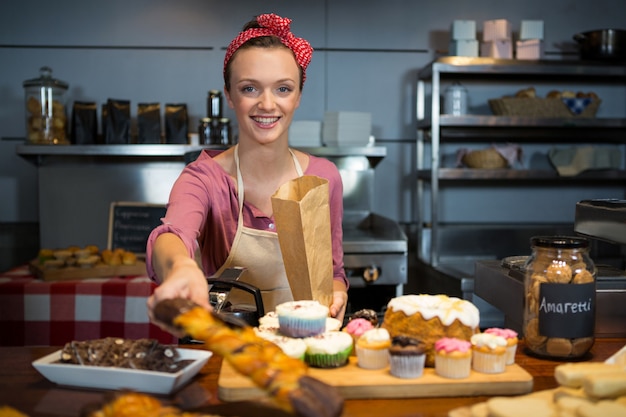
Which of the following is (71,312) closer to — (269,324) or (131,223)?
(131,223)

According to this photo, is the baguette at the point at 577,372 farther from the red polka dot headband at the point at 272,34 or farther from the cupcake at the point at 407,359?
the red polka dot headband at the point at 272,34

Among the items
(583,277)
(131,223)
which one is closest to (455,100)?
(131,223)

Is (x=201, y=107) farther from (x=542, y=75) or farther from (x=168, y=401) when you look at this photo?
(x=168, y=401)

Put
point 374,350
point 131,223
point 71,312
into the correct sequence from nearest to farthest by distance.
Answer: point 374,350
point 71,312
point 131,223

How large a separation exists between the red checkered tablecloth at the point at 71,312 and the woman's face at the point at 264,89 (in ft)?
3.61

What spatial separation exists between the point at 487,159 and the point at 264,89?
228 cm

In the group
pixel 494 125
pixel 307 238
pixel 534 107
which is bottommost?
pixel 307 238

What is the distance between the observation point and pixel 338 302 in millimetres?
1774

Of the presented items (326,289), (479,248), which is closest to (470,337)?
(326,289)

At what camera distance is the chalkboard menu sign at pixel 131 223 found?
3371 mm

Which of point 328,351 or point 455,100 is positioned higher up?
point 455,100

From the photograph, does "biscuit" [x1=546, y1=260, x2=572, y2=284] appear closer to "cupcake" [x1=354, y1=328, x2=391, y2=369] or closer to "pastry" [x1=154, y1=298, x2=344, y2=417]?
"cupcake" [x1=354, y1=328, x2=391, y2=369]

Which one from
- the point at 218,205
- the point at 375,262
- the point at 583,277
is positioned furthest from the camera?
the point at 375,262

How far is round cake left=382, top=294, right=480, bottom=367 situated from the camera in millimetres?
1218
